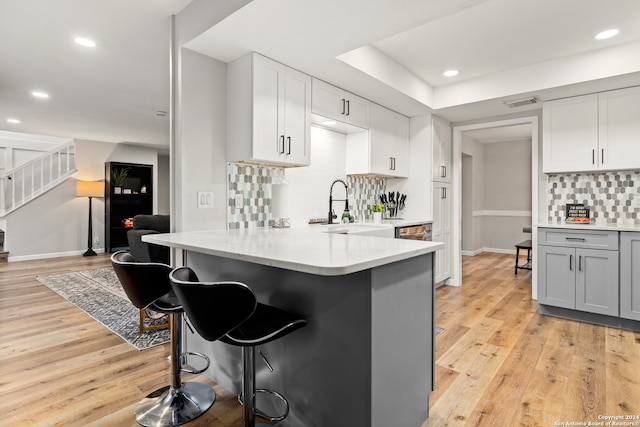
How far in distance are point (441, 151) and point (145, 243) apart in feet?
12.4

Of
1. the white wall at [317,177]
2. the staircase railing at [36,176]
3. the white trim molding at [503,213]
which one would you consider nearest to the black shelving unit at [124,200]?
the staircase railing at [36,176]

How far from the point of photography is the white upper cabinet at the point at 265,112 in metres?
2.67

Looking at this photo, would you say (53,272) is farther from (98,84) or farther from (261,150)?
(261,150)

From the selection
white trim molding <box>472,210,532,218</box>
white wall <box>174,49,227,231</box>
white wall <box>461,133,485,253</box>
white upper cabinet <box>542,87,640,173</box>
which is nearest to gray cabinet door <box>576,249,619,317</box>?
white upper cabinet <box>542,87,640,173</box>

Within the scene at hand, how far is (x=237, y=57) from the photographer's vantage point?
2.72 meters

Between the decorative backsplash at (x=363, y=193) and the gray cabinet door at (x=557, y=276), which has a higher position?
the decorative backsplash at (x=363, y=193)

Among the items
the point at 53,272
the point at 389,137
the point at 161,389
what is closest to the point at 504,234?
the point at 389,137

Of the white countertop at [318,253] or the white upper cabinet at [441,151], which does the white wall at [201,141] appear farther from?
the white upper cabinet at [441,151]

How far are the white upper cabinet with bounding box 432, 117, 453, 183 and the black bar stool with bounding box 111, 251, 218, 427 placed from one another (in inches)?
142

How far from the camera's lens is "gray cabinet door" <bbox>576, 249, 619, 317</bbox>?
3207 mm

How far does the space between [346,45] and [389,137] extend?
1882 millimetres

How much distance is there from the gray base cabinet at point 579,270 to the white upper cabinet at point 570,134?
32.3 inches

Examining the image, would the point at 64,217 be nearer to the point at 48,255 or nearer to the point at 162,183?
the point at 48,255

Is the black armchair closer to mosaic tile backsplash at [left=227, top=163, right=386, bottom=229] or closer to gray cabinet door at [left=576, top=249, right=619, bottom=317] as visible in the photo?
mosaic tile backsplash at [left=227, top=163, right=386, bottom=229]
